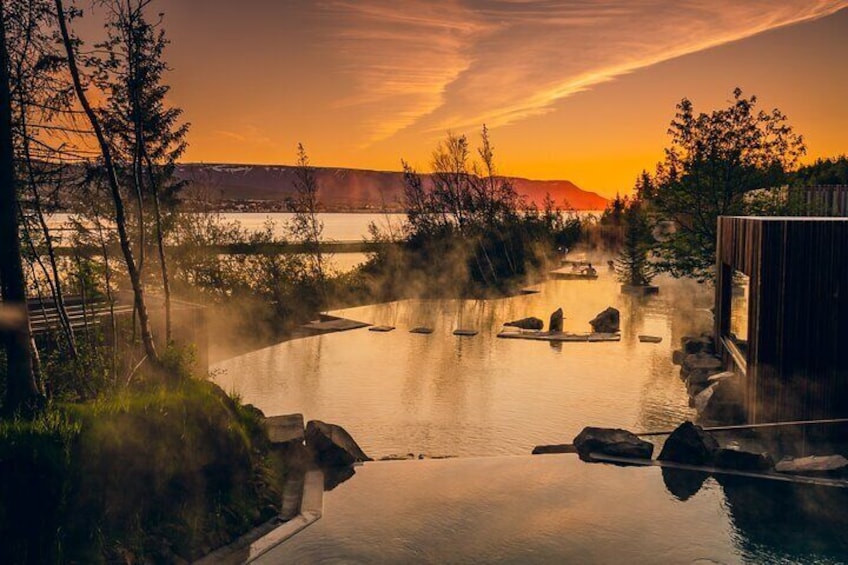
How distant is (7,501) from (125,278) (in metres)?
23.6

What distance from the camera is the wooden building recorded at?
48.2ft

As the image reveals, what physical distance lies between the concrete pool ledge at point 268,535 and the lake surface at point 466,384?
9.67 ft

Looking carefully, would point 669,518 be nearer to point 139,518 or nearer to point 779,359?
point 779,359

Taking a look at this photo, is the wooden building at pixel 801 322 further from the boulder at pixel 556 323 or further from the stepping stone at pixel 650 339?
the boulder at pixel 556 323

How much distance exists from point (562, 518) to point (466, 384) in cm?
983

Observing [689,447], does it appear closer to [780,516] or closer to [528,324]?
[780,516]

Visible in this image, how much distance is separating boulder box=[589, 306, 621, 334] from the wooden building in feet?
48.7

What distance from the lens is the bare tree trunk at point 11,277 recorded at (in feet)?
35.7

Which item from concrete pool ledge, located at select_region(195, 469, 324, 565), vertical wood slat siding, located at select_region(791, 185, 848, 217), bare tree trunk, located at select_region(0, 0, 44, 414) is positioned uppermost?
vertical wood slat siding, located at select_region(791, 185, 848, 217)

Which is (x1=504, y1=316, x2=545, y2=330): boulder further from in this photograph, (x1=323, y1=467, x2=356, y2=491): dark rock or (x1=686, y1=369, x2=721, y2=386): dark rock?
(x1=323, y1=467, x2=356, y2=491): dark rock

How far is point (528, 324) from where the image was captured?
31.2m

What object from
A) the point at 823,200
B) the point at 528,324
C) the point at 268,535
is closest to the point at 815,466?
the point at 268,535

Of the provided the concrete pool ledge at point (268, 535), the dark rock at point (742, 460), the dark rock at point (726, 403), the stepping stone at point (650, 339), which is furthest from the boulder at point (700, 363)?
the concrete pool ledge at point (268, 535)

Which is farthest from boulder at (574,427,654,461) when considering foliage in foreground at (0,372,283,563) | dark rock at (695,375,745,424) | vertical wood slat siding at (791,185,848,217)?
vertical wood slat siding at (791,185,848,217)
